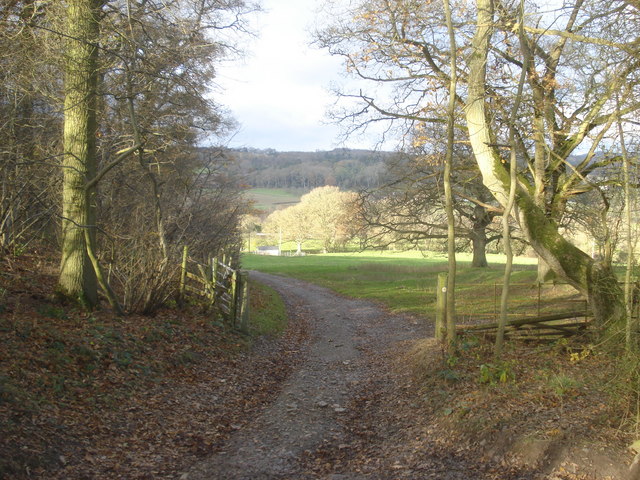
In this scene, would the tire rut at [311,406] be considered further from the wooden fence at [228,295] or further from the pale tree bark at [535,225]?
the pale tree bark at [535,225]

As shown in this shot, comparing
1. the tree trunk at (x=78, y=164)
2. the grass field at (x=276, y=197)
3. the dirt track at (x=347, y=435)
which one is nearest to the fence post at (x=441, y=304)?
the dirt track at (x=347, y=435)

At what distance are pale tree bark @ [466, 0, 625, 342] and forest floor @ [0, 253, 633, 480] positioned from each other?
93 centimetres

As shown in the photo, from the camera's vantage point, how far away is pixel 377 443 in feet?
21.0

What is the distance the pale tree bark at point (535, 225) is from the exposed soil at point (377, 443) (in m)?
2.71

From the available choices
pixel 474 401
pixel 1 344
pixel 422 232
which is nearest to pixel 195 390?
pixel 1 344

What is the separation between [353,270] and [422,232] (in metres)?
15.7

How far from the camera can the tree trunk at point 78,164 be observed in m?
9.52

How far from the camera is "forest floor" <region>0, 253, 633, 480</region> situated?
5.26 m

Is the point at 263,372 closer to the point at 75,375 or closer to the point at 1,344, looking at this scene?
the point at 75,375

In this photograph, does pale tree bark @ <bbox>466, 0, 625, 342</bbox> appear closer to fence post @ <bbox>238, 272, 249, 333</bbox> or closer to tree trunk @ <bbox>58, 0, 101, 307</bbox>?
fence post @ <bbox>238, 272, 249, 333</bbox>

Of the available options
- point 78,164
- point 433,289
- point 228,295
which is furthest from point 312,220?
point 78,164

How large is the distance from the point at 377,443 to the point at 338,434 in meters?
0.60

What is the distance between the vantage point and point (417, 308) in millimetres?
18906

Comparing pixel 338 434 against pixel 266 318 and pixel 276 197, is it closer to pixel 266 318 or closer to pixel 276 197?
pixel 266 318
